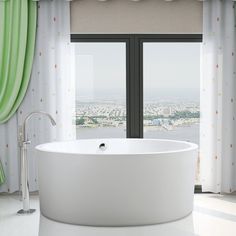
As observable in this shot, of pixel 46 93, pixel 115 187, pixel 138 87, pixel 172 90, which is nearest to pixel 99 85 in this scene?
pixel 138 87

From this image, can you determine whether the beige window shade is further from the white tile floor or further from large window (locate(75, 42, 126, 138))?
the white tile floor

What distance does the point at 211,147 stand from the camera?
4.87m

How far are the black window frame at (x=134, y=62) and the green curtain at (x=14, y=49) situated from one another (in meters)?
0.51

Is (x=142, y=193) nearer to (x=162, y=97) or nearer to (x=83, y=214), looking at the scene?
(x=83, y=214)

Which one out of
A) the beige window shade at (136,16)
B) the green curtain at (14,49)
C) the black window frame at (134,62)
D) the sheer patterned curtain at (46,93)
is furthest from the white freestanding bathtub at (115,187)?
the beige window shade at (136,16)

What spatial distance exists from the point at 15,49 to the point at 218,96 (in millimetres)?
2261

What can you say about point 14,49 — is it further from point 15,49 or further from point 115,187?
point 115,187

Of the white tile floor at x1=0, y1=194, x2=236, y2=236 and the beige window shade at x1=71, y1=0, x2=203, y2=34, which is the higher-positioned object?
the beige window shade at x1=71, y1=0, x2=203, y2=34

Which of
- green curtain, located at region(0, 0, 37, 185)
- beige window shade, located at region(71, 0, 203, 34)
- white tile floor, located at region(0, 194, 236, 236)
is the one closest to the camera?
white tile floor, located at region(0, 194, 236, 236)

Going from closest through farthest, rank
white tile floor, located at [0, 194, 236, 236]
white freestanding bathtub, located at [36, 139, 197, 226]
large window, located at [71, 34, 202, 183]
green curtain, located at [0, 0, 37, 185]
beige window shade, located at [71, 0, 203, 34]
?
white tile floor, located at [0, 194, 236, 236] → white freestanding bathtub, located at [36, 139, 197, 226] → green curtain, located at [0, 0, 37, 185] → beige window shade, located at [71, 0, 203, 34] → large window, located at [71, 34, 202, 183]

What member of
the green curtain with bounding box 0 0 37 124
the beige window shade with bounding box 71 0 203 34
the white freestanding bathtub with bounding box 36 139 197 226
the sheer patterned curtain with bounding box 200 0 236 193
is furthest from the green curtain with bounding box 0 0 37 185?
the sheer patterned curtain with bounding box 200 0 236 193

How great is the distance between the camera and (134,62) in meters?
5.00

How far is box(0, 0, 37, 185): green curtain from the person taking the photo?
4.73 m

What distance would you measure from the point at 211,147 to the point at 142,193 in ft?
5.18
